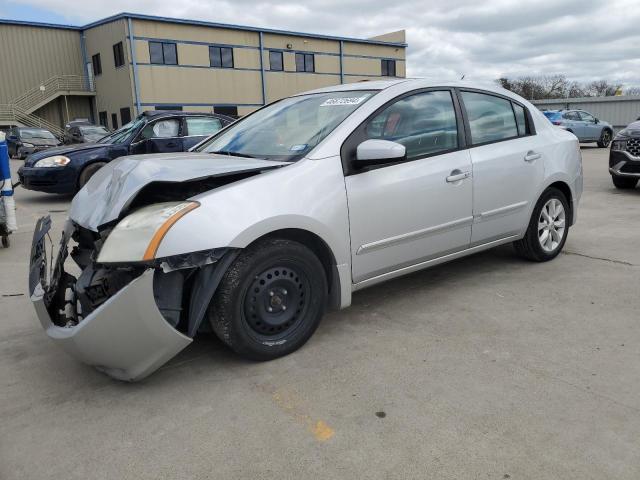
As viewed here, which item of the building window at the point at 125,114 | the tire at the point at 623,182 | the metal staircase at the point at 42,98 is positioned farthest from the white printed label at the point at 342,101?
the metal staircase at the point at 42,98

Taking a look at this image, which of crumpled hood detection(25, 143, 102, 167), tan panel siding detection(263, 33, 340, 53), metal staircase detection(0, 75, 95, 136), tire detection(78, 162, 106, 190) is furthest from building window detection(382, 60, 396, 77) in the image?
tire detection(78, 162, 106, 190)

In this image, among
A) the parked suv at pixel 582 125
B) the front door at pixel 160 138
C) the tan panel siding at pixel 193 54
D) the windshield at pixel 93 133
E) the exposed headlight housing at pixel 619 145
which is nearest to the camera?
the exposed headlight housing at pixel 619 145

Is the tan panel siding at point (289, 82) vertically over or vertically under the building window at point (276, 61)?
under

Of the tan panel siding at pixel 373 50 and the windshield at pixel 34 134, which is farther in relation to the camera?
the tan panel siding at pixel 373 50

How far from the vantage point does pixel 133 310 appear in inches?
100

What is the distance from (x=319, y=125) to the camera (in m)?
3.57

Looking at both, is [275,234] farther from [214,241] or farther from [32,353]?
[32,353]

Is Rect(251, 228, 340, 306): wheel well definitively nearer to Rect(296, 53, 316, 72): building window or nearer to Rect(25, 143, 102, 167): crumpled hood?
Rect(25, 143, 102, 167): crumpled hood

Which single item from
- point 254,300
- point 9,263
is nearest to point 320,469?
point 254,300

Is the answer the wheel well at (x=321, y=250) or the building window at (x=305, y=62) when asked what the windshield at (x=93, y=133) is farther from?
the wheel well at (x=321, y=250)

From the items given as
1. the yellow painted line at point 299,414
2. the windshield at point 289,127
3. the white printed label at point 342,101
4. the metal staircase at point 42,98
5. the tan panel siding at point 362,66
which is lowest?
the yellow painted line at point 299,414

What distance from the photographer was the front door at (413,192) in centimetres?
343

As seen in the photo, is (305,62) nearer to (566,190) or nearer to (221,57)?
(221,57)

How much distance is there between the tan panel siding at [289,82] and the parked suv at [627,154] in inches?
1054
